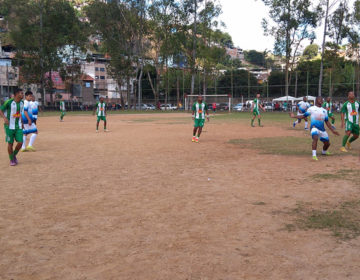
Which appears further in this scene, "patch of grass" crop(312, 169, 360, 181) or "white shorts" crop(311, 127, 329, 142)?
"white shorts" crop(311, 127, 329, 142)

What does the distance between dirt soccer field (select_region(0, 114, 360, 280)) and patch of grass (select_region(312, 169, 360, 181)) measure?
0.07 ft

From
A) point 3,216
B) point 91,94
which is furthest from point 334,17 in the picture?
point 91,94

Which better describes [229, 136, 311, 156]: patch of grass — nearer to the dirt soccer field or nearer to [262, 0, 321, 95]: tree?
the dirt soccer field

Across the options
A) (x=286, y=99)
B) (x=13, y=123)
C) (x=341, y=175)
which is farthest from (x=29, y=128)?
(x=286, y=99)

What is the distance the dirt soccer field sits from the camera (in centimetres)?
360

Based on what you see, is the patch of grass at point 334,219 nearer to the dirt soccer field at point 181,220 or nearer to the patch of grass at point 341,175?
the dirt soccer field at point 181,220

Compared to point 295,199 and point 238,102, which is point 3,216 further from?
point 238,102

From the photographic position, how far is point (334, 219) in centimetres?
498

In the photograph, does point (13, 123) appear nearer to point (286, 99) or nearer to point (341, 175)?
point (341, 175)

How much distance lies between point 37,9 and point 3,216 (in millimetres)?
54881

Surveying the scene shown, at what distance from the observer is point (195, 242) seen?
167 inches

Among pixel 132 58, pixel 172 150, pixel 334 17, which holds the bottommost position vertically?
pixel 172 150

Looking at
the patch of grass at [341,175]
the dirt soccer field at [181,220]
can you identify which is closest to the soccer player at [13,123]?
the dirt soccer field at [181,220]

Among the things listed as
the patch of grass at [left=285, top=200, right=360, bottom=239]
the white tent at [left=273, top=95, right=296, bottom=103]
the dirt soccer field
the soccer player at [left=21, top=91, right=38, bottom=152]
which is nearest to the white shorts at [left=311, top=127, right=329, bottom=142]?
the dirt soccer field
